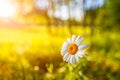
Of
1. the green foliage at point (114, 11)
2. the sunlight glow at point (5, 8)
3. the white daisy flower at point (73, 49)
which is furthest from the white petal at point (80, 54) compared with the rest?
the green foliage at point (114, 11)

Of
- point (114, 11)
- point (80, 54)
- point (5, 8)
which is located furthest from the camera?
point (114, 11)

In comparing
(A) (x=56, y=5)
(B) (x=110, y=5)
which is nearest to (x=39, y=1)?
(A) (x=56, y=5)

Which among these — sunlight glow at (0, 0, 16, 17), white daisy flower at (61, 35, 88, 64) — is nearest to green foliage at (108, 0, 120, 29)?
sunlight glow at (0, 0, 16, 17)

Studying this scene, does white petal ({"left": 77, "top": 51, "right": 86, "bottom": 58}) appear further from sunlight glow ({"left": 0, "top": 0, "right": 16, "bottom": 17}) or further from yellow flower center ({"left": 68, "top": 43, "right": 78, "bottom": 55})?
sunlight glow ({"left": 0, "top": 0, "right": 16, "bottom": 17})

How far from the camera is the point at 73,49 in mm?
2410

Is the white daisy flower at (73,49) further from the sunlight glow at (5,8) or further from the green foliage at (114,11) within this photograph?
the green foliage at (114,11)

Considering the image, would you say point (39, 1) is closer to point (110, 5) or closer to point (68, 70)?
point (110, 5)

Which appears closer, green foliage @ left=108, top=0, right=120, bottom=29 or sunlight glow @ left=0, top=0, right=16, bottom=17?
sunlight glow @ left=0, top=0, right=16, bottom=17

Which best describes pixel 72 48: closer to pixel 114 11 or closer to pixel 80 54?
pixel 80 54

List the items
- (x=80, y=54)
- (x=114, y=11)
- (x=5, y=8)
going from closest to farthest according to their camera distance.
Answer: (x=80, y=54)
(x=5, y=8)
(x=114, y=11)

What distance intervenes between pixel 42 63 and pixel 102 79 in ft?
5.17

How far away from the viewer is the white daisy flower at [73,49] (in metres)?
2.35

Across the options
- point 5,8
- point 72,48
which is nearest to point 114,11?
point 5,8

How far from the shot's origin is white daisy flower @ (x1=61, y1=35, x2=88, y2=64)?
2354 millimetres
